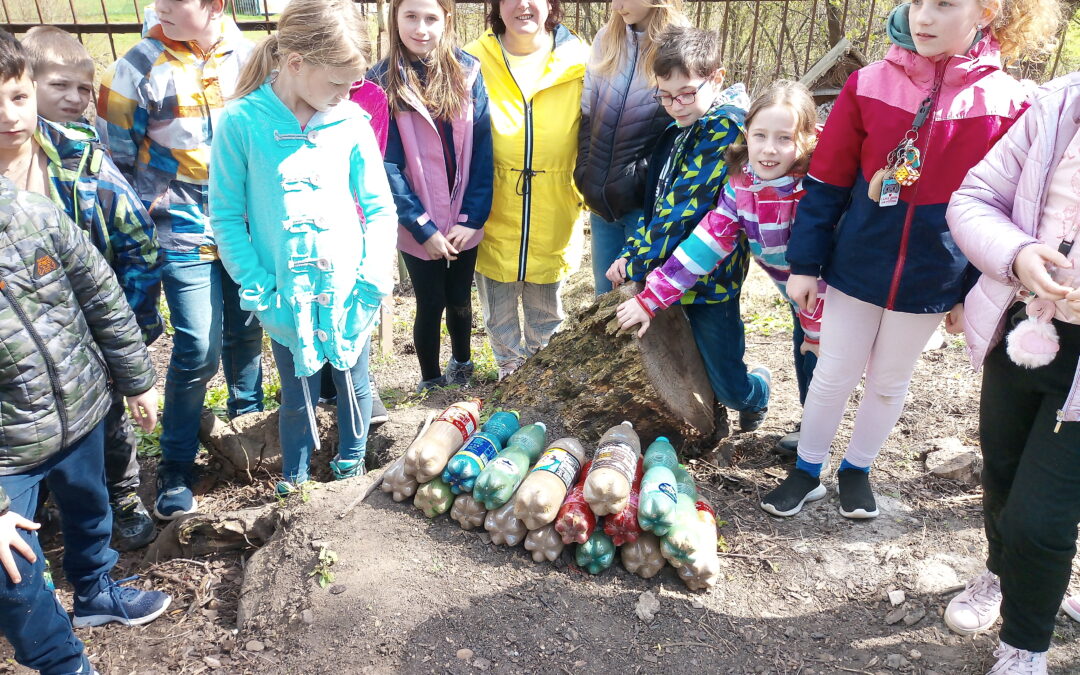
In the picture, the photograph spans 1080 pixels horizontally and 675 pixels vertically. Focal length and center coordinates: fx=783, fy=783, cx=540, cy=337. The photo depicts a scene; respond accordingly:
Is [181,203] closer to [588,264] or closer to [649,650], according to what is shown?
[649,650]

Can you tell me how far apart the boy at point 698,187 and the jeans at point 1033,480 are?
122 cm

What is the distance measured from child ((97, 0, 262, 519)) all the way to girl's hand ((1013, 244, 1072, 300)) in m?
2.89

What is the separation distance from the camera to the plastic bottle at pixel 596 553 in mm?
2768

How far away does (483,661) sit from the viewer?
8.20ft

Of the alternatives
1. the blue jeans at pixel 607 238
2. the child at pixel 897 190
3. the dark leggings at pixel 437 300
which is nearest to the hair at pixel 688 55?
the child at pixel 897 190

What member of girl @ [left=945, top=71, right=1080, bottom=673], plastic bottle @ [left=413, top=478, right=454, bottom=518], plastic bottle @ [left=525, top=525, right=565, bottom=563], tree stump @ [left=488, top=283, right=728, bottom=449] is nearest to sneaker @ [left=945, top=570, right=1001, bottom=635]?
girl @ [left=945, top=71, right=1080, bottom=673]

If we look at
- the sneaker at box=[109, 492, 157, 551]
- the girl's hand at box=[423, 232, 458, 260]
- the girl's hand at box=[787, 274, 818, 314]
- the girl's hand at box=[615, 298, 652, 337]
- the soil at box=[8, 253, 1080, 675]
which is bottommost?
the sneaker at box=[109, 492, 157, 551]

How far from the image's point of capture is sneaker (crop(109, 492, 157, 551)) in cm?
342

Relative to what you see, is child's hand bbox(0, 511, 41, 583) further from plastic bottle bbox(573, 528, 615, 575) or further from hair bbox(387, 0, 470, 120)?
hair bbox(387, 0, 470, 120)

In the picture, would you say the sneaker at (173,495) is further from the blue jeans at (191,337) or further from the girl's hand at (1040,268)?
the girl's hand at (1040,268)

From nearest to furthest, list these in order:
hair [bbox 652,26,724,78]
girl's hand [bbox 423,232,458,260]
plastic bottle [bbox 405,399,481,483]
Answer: plastic bottle [bbox 405,399,481,483], hair [bbox 652,26,724,78], girl's hand [bbox 423,232,458,260]

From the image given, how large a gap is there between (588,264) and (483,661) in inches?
182

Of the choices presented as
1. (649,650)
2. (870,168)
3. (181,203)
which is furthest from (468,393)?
(870,168)

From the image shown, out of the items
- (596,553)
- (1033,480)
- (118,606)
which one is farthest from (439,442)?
(1033,480)
